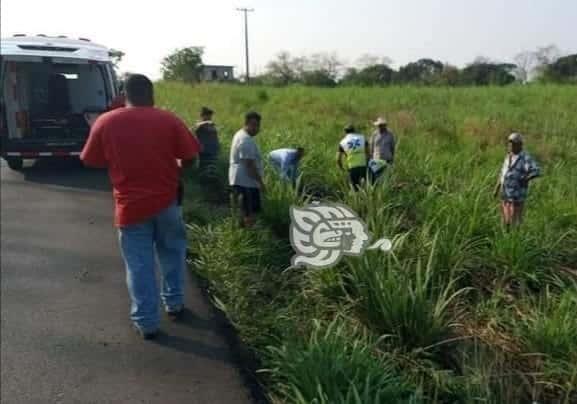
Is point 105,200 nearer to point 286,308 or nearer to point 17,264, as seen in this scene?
point 17,264

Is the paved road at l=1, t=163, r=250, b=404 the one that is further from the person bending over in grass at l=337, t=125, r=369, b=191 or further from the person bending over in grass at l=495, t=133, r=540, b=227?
the person bending over in grass at l=495, t=133, r=540, b=227

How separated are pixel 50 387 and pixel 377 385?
1.95 metres

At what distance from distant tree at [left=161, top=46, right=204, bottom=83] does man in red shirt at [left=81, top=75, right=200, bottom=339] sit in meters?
17.7

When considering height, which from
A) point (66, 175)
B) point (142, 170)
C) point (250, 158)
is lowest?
point (66, 175)

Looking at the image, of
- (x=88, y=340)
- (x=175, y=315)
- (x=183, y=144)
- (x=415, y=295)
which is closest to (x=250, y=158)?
(x=183, y=144)

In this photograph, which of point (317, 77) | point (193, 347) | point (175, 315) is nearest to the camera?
point (193, 347)

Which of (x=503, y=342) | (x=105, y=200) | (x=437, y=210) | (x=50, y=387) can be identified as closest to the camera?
(x=50, y=387)

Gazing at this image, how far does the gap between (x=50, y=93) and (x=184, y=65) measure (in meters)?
14.0

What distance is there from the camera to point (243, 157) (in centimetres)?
627

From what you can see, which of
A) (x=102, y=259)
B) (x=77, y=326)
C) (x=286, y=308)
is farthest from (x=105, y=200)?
(x=286, y=308)

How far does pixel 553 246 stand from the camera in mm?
5250

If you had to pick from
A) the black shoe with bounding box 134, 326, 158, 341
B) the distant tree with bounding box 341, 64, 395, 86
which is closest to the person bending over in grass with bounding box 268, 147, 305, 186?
the black shoe with bounding box 134, 326, 158, 341

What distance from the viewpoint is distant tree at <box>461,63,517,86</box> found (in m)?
31.9

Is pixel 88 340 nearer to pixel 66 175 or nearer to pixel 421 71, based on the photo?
pixel 66 175
